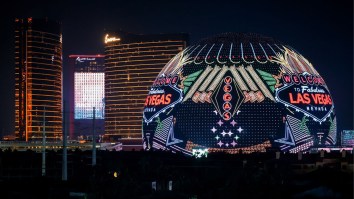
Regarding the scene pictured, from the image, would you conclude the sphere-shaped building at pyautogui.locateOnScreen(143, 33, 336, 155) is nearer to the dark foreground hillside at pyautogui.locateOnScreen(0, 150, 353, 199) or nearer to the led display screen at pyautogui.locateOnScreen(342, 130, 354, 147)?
the led display screen at pyautogui.locateOnScreen(342, 130, 354, 147)

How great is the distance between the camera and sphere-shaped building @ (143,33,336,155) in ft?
433

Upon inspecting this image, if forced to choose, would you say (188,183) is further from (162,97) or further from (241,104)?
(162,97)

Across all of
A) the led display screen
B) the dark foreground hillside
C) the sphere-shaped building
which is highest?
the sphere-shaped building

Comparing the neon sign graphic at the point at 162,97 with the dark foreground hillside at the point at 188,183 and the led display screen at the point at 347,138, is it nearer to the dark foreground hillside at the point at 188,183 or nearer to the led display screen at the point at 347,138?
the dark foreground hillside at the point at 188,183

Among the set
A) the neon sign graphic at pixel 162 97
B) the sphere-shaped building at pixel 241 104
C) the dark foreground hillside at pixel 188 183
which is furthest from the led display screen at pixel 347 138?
the dark foreground hillside at pixel 188 183

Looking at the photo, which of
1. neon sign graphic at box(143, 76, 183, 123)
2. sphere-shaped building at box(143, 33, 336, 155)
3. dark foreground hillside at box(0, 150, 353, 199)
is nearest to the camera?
dark foreground hillside at box(0, 150, 353, 199)

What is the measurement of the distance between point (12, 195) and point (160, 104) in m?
75.9

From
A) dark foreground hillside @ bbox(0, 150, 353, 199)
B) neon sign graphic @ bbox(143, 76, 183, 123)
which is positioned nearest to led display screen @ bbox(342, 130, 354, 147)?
neon sign graphic @ bbox(143, 76, 183, 123)

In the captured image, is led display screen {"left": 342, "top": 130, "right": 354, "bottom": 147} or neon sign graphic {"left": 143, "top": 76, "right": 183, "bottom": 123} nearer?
neon sign graphic {"left": 143, "top": 76, "right": 183, "bottom": 123}

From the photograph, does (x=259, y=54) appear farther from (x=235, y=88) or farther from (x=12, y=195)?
(x=12, y=195)

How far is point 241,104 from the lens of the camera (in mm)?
132250

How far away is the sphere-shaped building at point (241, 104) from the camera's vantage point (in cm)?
13200

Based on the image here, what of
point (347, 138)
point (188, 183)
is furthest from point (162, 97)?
point (188, 183)

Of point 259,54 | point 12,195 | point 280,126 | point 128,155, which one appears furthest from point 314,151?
point 12,195
